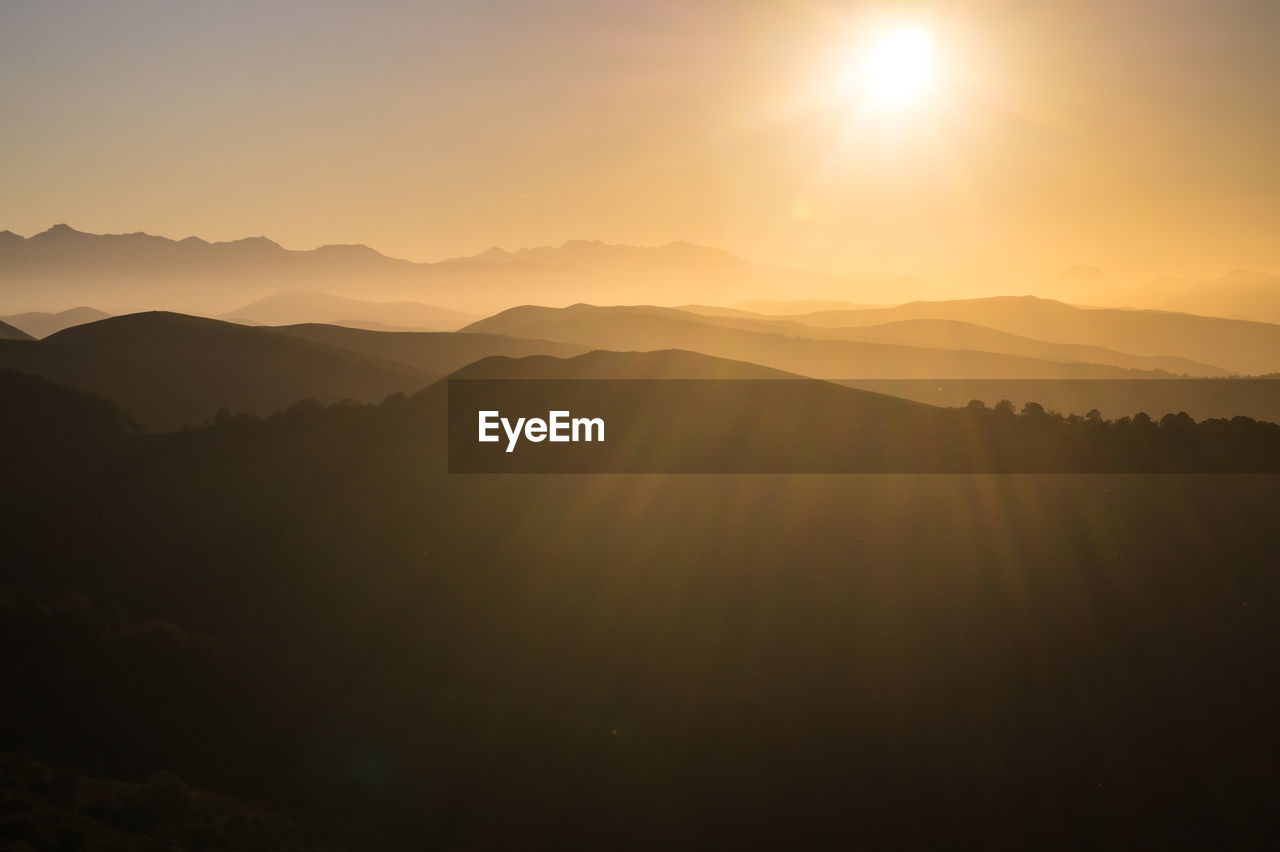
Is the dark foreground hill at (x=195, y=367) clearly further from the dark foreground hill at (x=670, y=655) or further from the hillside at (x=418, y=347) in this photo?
the dark foreground hill at (x=670, y=655)

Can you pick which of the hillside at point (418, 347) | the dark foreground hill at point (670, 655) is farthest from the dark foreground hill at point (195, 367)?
the dark foreground hill at point (670, 655)

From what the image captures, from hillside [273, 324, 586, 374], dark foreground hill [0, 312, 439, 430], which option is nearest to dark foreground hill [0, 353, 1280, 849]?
dark foreground hill [0, 312, 439, 430]

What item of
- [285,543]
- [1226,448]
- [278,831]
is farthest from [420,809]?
[1226,448]

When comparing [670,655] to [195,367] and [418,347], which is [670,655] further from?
[418,347]

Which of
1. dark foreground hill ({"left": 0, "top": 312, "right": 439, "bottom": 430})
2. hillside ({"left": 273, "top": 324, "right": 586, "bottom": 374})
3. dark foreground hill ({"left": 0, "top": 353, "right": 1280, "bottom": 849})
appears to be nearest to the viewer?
dark foreground hill ({"left": 0, "top": 353, "right": 1280, "bottom": 849})

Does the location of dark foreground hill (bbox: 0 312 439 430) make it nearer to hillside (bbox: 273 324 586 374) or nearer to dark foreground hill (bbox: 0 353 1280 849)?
hillside (bbox: 273 324 586 374)

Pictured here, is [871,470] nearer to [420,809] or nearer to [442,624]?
[442,624]
